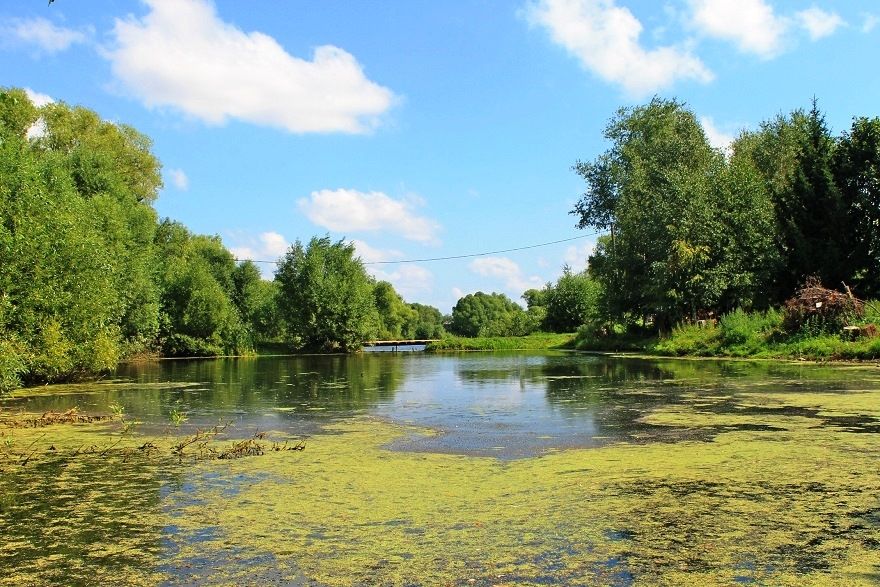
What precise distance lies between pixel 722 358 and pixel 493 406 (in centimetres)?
1777

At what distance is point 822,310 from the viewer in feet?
90.2

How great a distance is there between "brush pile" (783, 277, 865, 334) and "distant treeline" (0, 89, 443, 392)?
25.5 m

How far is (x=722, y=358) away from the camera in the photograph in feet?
99.2

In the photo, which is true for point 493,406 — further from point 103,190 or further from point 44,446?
point 103,190

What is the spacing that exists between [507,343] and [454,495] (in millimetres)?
54697

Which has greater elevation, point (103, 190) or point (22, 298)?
point (103, 190)

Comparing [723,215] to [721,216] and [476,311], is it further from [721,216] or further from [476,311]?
[476,311]

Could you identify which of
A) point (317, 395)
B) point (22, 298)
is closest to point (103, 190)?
point (22, 298)

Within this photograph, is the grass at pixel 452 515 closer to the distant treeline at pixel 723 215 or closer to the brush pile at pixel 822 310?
the brush pile at pixel 822 310

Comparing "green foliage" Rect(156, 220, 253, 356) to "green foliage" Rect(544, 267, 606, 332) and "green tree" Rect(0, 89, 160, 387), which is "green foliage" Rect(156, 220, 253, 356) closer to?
"green tree" Rect(0, 89, 160, 387)

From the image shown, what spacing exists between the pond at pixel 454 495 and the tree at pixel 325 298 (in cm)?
4403

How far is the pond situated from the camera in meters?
5.00

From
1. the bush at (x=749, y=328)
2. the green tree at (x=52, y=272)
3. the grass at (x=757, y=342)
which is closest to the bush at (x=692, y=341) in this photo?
the grass at (x=757, y=342)

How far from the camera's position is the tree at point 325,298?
59.2 meters
